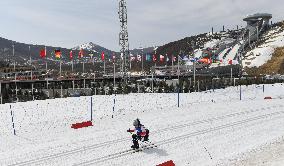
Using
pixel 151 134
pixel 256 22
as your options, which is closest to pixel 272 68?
pixel 256 22

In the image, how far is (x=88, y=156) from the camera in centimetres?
1538

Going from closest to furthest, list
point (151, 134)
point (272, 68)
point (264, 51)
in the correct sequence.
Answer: point (151, 134)
point (272, 68)
point (264, 51)

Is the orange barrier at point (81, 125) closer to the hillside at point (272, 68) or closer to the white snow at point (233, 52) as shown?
the hillside at point (272, 68)

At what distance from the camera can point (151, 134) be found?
19906 millimetres

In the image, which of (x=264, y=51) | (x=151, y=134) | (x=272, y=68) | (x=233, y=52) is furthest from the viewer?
(x=233, y=52)

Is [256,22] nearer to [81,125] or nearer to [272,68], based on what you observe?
[272,68]

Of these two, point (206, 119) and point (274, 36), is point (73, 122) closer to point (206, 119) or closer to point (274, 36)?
point (206, 119)

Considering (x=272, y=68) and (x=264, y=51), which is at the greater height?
(x=264, y=51)

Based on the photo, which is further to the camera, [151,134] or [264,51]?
[264,51]

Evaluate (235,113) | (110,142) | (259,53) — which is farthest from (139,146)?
(259,53)

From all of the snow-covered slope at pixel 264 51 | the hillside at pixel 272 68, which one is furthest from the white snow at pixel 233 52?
the hillside at pixel 272 68

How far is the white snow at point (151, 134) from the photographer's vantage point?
1513cm

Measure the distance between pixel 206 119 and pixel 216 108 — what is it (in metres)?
5.61

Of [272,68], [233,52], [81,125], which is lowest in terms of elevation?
[81,125]
